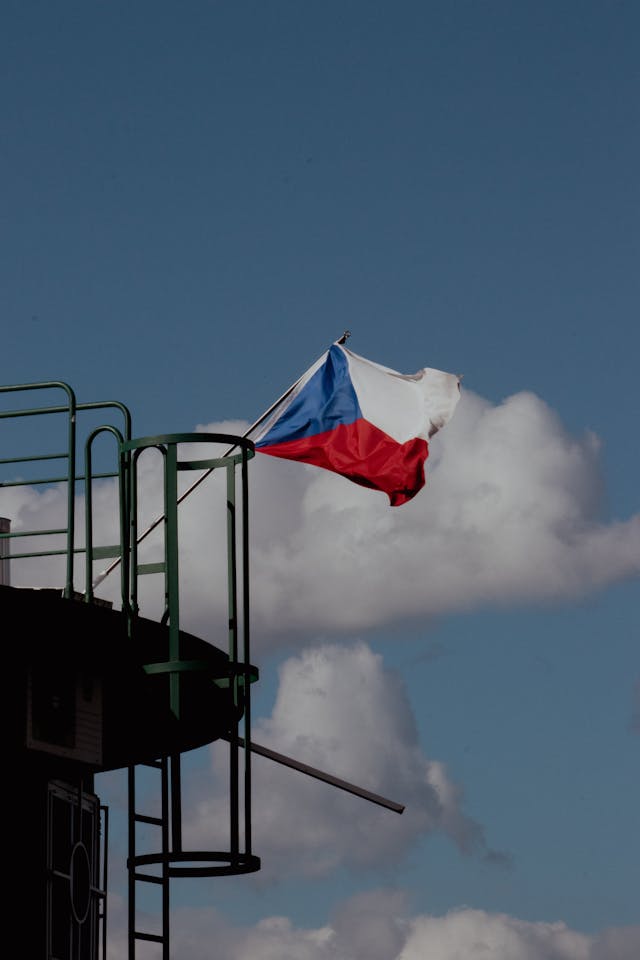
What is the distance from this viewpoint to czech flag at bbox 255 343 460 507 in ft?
77.4

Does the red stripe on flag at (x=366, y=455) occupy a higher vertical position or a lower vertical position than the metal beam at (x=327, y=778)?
higher

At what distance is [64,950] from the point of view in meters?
17.1

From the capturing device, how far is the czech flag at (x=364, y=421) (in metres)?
23.6

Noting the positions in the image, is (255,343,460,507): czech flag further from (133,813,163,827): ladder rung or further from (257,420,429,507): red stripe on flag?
(133,813,163,827): ladder rung

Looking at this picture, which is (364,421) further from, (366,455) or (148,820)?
(148,820)

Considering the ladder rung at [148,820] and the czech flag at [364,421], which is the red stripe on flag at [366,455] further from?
the ladder rung at [148,820]

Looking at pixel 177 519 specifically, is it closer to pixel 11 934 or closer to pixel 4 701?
pixel 4 701

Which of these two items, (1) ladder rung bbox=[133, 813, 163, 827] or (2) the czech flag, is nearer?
(1) ladder rung bbox=[133, 813, 163, 827]

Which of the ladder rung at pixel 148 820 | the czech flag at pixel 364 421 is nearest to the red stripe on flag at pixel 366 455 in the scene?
the czech flag at pixel 364 421

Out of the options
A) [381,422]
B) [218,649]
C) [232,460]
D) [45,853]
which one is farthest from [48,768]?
[381,422]

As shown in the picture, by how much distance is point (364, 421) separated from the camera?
24109 millimetres

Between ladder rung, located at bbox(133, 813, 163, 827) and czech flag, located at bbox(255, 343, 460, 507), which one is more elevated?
czech flag, located at bbox(255, 343, 460, 507)

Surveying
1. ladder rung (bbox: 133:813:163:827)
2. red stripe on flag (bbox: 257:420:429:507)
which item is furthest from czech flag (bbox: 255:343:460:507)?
ladder rung (bbox: 133:813:163:827)

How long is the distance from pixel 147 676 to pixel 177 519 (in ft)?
4.89
